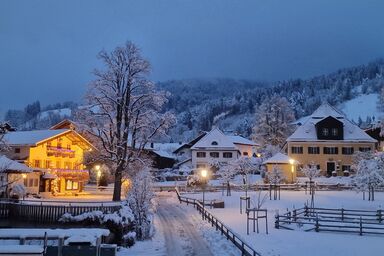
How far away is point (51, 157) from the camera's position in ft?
184

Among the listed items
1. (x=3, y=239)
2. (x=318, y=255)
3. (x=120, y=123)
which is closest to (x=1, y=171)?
(x=120, y=123)

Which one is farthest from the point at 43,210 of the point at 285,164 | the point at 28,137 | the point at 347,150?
the point at 347,150

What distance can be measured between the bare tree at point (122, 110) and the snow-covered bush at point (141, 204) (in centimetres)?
741

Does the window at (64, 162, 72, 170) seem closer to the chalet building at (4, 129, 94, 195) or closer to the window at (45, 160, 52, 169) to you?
the chalet building at (4, 129, 94, 195)

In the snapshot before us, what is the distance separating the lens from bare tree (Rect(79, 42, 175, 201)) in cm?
3906

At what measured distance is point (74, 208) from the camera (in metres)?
29.9

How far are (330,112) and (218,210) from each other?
49.6 meters

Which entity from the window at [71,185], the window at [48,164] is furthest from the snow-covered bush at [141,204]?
the window at [71,185]

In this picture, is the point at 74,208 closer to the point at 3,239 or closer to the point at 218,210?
the point at 3,239

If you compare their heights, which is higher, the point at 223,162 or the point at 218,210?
the point at 223,162

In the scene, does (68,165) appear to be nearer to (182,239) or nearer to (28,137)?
(28,137)

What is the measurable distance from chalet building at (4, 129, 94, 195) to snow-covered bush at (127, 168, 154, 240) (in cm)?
2174

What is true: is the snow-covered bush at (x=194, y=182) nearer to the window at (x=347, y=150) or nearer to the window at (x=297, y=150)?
the window at (x=297, y=150)

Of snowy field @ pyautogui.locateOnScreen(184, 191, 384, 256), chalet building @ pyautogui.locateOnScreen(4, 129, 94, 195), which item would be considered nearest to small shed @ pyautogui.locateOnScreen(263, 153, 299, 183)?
snowy field @ pyautogui.locateOnScreen(184, 191, 384, 256)
